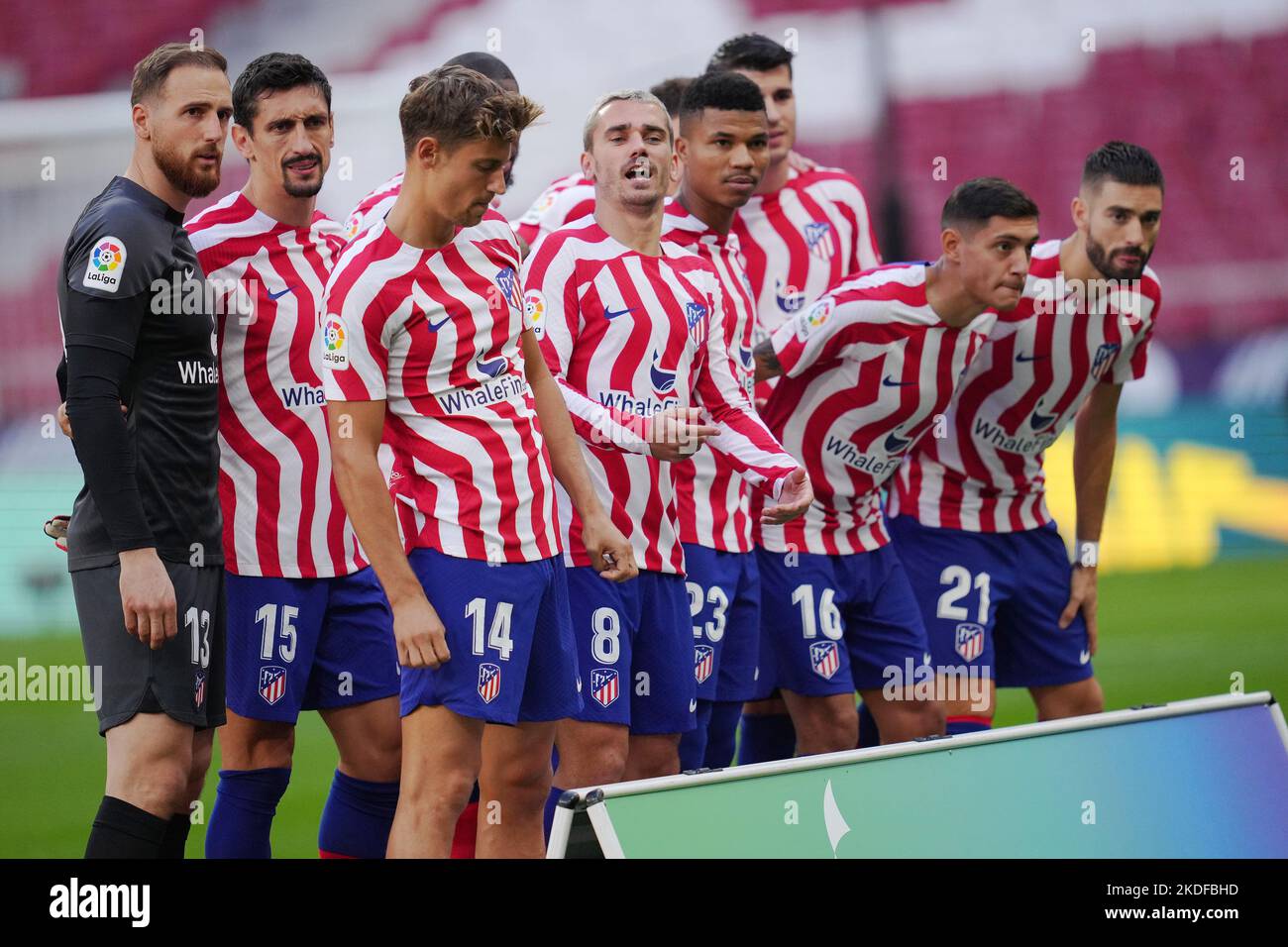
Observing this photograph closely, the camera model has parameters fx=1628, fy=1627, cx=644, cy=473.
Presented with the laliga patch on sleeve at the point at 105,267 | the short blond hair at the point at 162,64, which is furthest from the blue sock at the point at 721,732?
the short blond hair at the point at 162,64

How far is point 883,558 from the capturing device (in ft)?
15.5

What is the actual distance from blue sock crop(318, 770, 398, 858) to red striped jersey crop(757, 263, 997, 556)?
134cm

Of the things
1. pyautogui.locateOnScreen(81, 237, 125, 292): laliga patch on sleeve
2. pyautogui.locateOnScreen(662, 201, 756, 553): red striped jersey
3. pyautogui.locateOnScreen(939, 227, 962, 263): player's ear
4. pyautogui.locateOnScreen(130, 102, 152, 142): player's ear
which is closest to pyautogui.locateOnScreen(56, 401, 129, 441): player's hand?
pyautogui.locateOnScreen(81, 237, 125, 292): laliga patch on sleeve

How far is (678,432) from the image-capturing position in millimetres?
3641

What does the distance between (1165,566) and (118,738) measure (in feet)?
27.8

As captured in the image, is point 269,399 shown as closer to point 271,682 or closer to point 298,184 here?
point 298,184

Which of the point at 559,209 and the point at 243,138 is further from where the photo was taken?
the point at 559,209

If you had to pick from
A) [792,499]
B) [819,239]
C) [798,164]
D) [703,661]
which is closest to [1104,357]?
[819,239]

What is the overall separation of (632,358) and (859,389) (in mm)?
882
